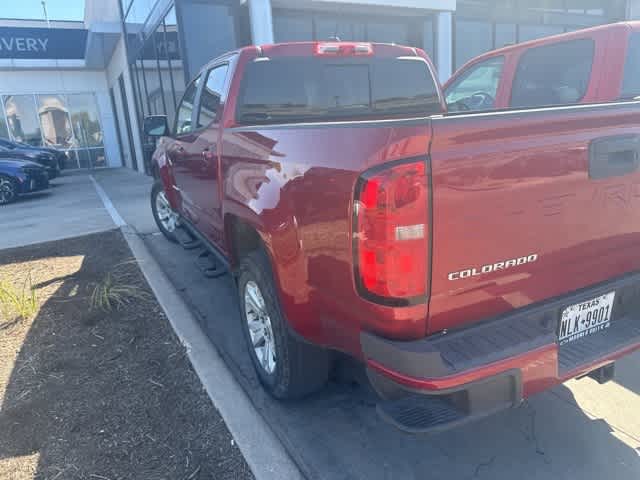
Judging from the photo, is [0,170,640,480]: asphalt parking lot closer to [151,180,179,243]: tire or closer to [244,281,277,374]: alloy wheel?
[244,281,277,374]: alloy wheel

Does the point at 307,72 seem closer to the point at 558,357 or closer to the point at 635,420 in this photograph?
the point at 558,357

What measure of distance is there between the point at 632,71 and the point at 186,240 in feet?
15.7

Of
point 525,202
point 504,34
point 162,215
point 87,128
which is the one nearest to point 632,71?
point 525,202

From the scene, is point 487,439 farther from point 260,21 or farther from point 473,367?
point 260,21

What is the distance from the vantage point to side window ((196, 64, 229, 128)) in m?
3.51

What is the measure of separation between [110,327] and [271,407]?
180cm

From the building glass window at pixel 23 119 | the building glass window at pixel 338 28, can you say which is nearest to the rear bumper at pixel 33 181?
the building glass window at pixel 23 119

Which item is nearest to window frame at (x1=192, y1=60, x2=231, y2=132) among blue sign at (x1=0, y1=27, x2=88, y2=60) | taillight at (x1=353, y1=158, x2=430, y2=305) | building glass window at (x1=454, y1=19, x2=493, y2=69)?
taillight at (x1=353, y1=158, x2=430, y2=305)

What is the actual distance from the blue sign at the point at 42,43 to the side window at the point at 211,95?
17330 millimetres

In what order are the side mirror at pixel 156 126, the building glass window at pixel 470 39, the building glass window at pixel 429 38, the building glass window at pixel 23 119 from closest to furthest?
the side mirror at pixel 156 126, the building glass window at pixel 429 38, the building glass window at pixel 470 39, the building glass window at pixel 23 119

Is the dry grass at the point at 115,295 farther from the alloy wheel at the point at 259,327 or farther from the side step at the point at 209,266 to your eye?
the alloy wheel at the point at 259,327

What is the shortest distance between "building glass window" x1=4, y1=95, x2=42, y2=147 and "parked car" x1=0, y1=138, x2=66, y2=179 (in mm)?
4429

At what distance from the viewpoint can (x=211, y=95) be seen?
12.3ft

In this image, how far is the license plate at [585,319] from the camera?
201cm
